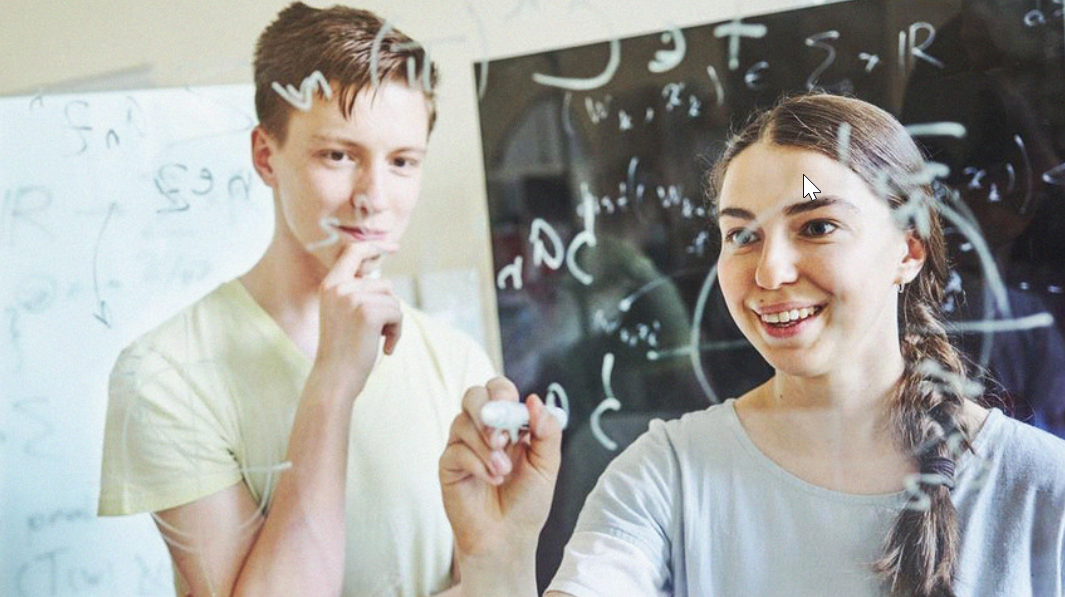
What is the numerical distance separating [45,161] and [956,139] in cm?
71

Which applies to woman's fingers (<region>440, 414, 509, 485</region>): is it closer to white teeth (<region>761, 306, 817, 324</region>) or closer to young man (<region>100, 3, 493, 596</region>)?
young man (<region>100, 3, 493, 596</region>)

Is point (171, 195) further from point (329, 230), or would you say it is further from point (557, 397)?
point (557, 397)

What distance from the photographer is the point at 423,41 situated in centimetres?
79

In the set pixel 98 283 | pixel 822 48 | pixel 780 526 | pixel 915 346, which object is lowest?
pixel 780 526

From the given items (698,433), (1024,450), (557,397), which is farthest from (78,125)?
(1024,450)

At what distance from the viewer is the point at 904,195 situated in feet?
2.30

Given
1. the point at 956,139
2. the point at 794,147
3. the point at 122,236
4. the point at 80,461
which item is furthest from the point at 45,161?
the point at 956,139

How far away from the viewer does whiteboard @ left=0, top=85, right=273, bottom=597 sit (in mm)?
836

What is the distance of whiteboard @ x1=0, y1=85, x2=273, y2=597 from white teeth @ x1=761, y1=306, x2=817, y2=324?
396 millimetres

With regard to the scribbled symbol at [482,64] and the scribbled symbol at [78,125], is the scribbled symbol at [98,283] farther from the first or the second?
the scribbled symbol at [482,64]

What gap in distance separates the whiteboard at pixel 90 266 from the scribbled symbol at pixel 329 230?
57 millimetres

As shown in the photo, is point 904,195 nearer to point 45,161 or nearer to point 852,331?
point 852,331

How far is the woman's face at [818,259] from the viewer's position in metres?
0.69

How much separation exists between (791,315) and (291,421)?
1.26 ft
